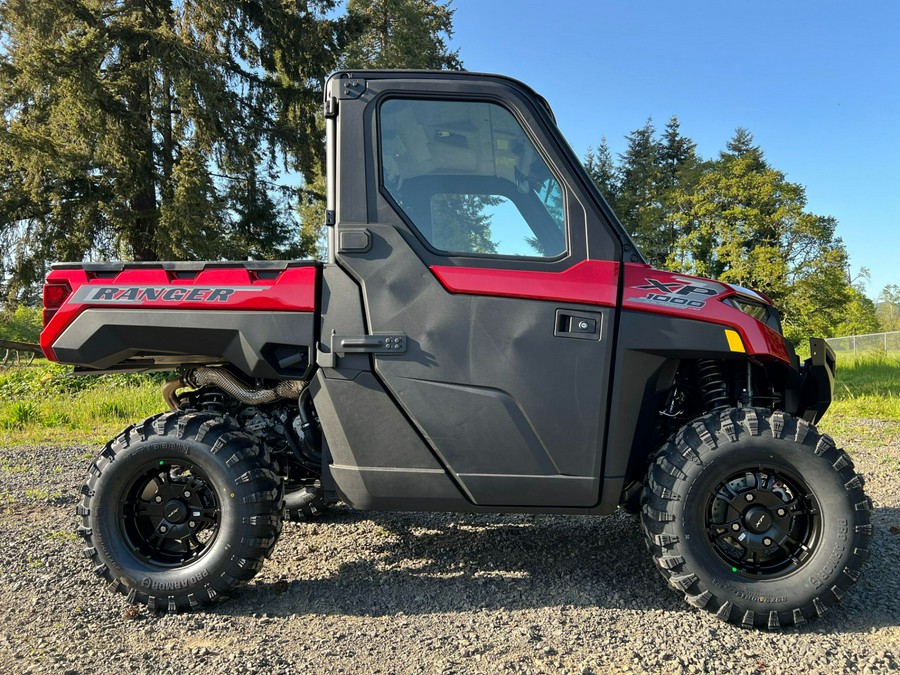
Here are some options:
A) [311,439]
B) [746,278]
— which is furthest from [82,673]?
[746,278]

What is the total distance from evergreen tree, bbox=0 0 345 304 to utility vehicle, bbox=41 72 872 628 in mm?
11294

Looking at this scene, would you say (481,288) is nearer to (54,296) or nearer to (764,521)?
(764,521)

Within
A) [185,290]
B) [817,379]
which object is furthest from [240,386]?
[817,379]

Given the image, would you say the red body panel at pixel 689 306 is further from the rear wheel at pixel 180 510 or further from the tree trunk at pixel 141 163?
the tree trunk at pixel 141 163

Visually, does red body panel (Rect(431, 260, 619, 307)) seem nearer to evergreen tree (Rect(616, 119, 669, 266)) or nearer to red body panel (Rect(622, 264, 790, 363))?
red body panel (Rect(622, 264, 790, 363))

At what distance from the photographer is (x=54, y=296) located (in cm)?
298

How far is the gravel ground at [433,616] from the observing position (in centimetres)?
240

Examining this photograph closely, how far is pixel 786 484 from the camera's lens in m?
2.78

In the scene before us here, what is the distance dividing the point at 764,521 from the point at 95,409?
994 centimetres

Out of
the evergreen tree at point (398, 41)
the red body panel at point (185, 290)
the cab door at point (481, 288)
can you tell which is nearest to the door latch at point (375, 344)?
the cab door at point (481, 288)

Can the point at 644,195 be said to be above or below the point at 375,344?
above

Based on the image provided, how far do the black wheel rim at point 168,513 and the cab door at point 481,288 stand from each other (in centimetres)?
108

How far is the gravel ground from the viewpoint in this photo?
7.88 feet

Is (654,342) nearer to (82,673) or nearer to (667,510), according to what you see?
(667,510)
